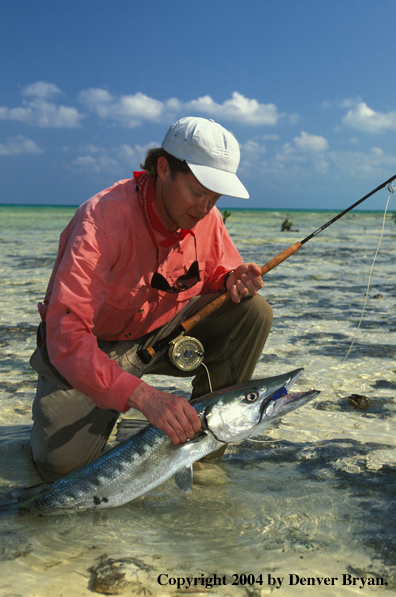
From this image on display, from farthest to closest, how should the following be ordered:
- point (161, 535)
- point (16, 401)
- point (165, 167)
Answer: point (16, 401), point (165, 167), point (161, 535)

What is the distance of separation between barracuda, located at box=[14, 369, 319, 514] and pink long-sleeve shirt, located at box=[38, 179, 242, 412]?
0.92 feet

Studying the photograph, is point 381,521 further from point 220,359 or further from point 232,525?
point 220,359

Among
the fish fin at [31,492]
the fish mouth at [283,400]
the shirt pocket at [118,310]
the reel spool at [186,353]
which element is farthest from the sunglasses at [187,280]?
the fish fin at [31,492]

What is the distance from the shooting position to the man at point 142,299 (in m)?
2.66

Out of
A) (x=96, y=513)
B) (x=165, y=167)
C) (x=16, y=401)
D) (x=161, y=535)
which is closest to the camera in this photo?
(x=161, y=535)

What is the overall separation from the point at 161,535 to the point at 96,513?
41 cm

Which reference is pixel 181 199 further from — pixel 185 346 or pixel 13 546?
pixel 13 546

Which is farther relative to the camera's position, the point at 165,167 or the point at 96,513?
the point at 165,167

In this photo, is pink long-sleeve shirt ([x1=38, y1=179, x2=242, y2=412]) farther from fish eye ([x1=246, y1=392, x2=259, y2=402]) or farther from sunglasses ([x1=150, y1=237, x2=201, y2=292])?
fish eye ([x1=246, y1=392, x2=259, y2=402])

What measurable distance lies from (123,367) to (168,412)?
1.10 metres

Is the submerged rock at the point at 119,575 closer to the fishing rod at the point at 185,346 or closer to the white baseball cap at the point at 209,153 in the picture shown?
the fishing rod at the point at 185,346

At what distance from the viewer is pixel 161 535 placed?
268 centimetres

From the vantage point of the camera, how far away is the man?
2660mm

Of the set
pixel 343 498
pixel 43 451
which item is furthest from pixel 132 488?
pixel 343 498
